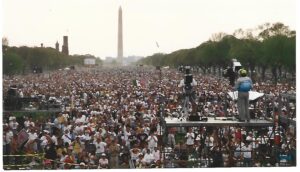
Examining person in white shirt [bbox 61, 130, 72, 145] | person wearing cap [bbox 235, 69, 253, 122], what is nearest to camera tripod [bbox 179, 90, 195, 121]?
person wearing cap [bbox 235, 69, 253, 122]

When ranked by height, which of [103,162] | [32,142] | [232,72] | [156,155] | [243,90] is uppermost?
[232,72]

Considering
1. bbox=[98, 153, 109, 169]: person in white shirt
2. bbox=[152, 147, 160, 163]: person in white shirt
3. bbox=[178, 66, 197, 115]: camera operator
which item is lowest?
bbox=[98, 153, 109, 169]: person in white shirt

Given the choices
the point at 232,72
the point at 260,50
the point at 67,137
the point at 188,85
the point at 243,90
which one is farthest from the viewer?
the point at 260,50

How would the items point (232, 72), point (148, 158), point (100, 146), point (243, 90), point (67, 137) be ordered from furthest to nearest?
point (67, 137)
point (232, 72)
point (100, 146)
point (243, 90)
point (148, 158)

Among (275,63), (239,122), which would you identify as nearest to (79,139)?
(239,122)

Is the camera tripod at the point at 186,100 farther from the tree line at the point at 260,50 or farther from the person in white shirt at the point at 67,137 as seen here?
the tree line at the point at 260,50

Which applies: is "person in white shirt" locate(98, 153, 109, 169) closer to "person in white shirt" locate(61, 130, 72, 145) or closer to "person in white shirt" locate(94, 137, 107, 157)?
"person in white shirt" locate(94, 137, 107, 157)

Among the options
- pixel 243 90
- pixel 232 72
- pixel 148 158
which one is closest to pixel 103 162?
pixel 148 158

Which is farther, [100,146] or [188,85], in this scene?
[188,85]

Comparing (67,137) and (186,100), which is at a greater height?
(186,100)

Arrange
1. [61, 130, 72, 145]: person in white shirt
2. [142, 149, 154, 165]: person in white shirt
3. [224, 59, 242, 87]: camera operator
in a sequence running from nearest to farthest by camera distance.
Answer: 1. [142, 149, 154, 165]: person in white shirt
2. [224, 59, 242, 87]: camera operator
3. [61, 130, 72, 145]: person in white shirt

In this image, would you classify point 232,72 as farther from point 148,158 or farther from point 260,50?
point 260,50
